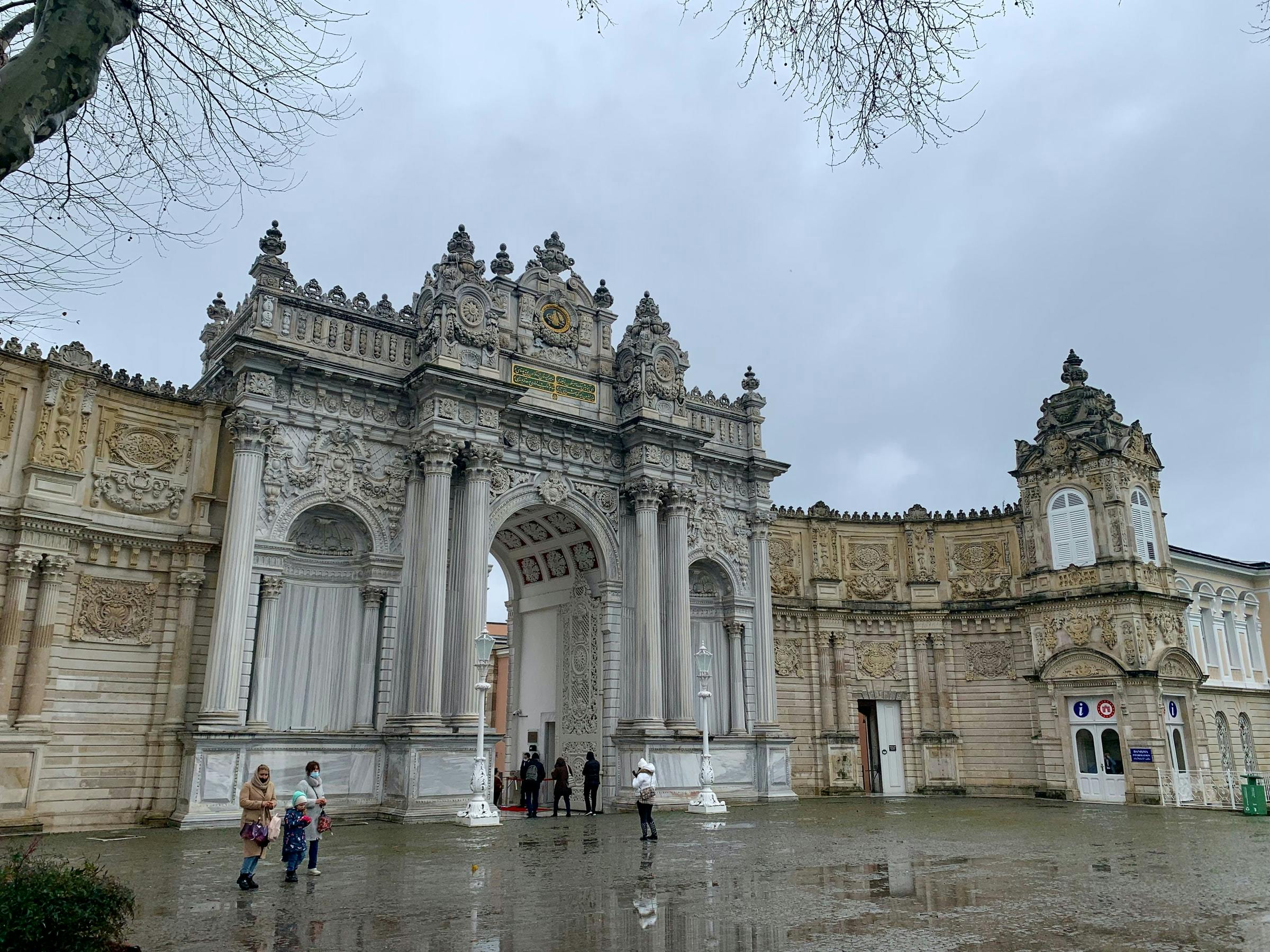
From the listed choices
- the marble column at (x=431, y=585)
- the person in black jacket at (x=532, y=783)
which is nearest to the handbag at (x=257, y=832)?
the marble column at (x=431, y=585)

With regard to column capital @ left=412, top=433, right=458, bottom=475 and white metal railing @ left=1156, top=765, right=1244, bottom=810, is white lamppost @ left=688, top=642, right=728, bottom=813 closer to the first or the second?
column capital @ left=412, top=433, right=458, bottom=475

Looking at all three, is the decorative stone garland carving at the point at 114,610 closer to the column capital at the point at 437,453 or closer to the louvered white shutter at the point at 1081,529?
the column capital at the point at 437,453

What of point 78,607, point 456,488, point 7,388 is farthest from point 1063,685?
point 7,388

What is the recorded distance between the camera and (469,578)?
24.7 m

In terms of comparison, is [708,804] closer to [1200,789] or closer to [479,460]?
[479,460]

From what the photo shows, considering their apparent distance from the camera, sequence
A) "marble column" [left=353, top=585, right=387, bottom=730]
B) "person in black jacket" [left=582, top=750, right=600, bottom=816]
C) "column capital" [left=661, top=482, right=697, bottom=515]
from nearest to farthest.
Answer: "marble column" [left=353, top=585, right=387, bottom=730]
"person in black jacket" [left=582, top=750, right=600, bottom=816]
"column capital" [left=661, top=482, right=697, bottom=515]

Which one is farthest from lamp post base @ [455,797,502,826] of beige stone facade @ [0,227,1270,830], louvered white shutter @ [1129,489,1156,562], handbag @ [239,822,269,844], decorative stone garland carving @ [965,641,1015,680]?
louvered white shutter @ [1129,489,1156,562]

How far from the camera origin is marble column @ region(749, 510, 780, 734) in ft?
99.9

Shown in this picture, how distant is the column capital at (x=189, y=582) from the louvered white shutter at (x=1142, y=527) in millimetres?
29457

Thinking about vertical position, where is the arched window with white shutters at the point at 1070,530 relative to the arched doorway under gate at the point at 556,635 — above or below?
above

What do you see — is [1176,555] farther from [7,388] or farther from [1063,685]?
[7,388]

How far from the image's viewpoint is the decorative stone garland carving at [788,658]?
1382 inches

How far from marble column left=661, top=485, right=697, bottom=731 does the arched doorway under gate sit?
1.62 m

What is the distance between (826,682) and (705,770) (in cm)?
1220
